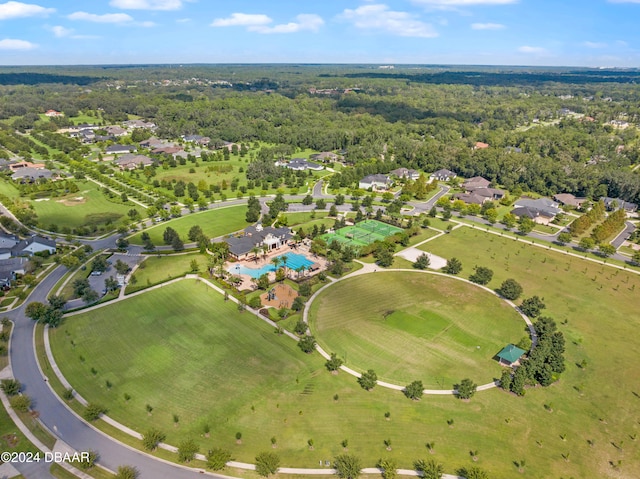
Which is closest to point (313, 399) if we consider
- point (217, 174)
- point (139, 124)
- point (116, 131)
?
point (217, 174)

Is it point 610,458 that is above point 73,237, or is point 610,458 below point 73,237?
below

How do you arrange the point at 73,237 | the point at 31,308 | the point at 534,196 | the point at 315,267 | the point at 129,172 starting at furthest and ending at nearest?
the point at 129,172, the point at 534,196, the point at 73,237, the point at 315,267, the point at 31,308

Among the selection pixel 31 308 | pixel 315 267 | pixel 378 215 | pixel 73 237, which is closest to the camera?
pixel 31 308

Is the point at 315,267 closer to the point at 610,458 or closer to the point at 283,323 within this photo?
the point at 283,323

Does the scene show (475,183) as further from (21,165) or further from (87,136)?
(87,136)

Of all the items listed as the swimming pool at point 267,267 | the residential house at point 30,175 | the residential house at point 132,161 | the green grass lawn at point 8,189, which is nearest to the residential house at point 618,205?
the swimming pool at point 267,267

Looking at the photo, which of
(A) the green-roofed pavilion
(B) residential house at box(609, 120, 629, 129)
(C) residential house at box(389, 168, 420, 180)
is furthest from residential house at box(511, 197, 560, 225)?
(B) residential house at box(609, 120, 629, 129)

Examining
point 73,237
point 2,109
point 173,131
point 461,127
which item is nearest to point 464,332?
point 73,237
